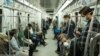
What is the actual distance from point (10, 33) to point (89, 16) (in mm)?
2677

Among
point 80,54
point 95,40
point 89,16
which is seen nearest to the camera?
point 95,40

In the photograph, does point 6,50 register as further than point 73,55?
Yes

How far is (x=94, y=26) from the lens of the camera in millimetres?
3018

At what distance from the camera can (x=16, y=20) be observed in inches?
284

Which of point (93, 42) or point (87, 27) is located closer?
point (93, 42)

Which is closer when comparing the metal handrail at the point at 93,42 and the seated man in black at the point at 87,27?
the metal handrail at the point at 93,42

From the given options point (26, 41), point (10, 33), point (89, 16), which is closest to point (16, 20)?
point (26, 41)

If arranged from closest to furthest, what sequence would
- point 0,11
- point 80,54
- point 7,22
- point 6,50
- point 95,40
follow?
point 95,40 < point 80,54 < point 6,50 < point 0,11 < point 7,22

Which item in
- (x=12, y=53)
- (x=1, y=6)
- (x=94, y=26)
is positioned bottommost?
(x=12, y=53)

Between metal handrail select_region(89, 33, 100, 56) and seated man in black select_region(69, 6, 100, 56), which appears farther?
seated man in black select_region(69, 6, 100, 56)

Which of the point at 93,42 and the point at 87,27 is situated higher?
the point at 87,27

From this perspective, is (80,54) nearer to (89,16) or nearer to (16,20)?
(89,16)

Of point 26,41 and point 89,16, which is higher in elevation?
point 89,16

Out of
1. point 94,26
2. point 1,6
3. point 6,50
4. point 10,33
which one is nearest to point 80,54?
point 94,26
